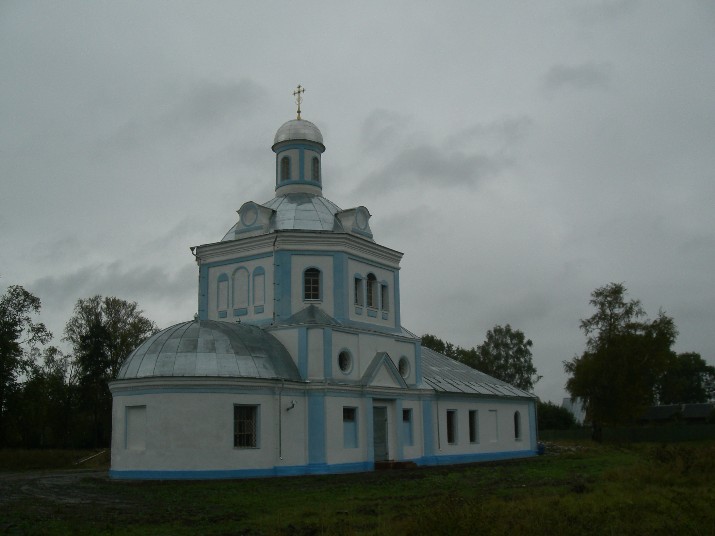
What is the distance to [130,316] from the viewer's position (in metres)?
57.7

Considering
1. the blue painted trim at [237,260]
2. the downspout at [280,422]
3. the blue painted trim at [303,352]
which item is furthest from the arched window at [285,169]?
the downspout at [280,422]

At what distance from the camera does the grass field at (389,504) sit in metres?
11.6

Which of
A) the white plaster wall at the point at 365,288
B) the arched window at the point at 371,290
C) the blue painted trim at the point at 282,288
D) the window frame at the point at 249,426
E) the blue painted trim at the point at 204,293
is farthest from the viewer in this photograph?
the arched window at the point at 371,290

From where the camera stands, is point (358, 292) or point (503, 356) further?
point (503, 356)

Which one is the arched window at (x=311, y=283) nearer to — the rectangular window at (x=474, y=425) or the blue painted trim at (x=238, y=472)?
the blue painted trim at (x=238, y=472)

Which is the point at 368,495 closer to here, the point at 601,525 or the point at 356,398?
the point at 601,525

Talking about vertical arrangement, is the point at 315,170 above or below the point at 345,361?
above

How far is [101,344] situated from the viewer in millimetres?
52250

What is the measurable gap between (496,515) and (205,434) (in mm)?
14419

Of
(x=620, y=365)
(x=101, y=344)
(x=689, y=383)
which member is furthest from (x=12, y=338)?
(x=689, y=383)

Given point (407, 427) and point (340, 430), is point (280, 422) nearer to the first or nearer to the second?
point (340, 430)

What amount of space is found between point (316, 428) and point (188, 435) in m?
4.81

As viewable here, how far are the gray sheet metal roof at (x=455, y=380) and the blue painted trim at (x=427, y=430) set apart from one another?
1318 mm

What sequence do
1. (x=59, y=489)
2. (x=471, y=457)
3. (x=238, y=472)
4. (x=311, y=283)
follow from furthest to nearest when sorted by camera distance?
1. (x=471, y=457)
2. (x=311, y=283)
3. (x=238, y=472)
4. (x=59, y=489)
